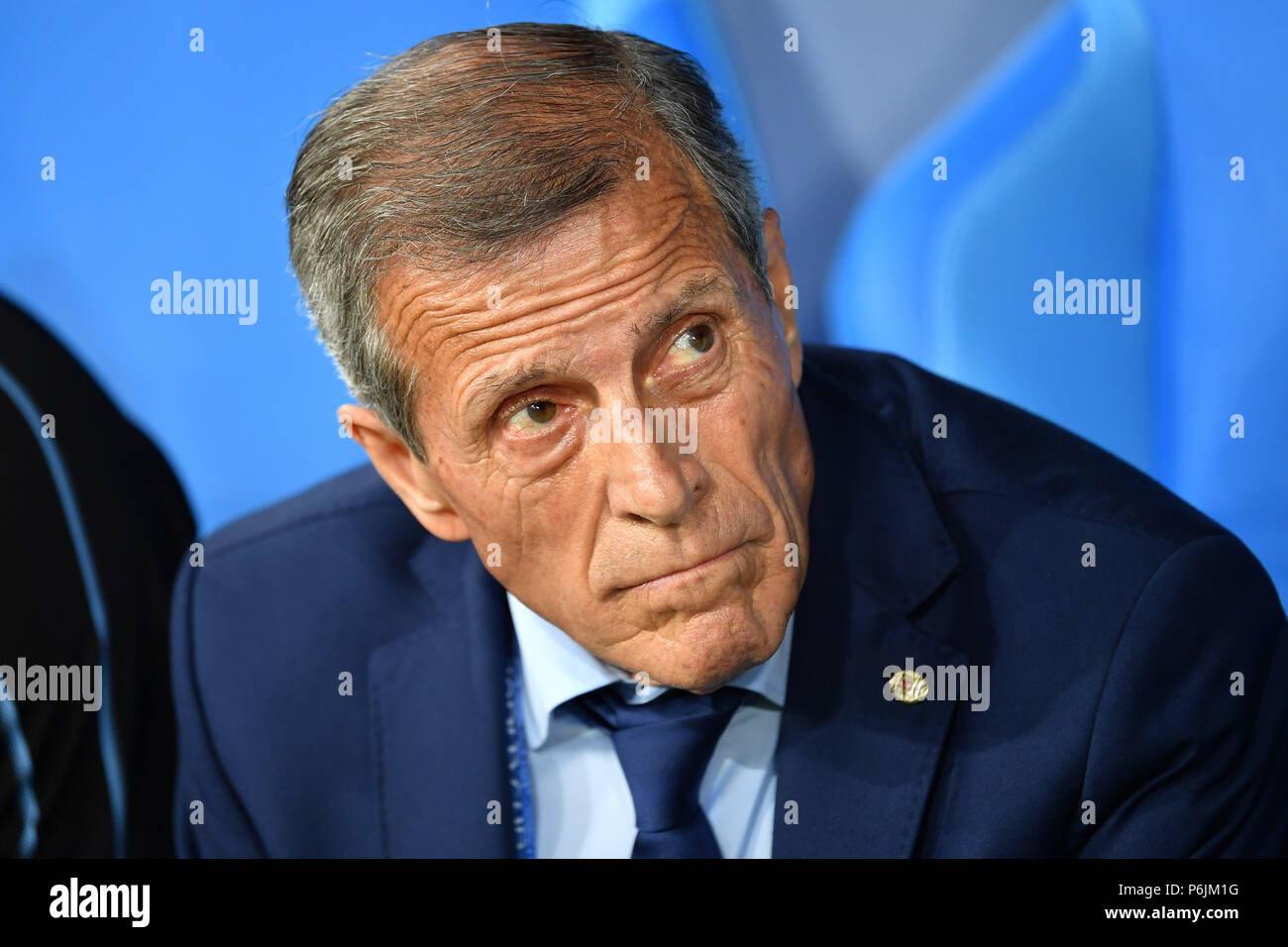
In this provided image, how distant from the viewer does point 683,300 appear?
62.5 inches

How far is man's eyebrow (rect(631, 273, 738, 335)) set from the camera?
1572 millimetres

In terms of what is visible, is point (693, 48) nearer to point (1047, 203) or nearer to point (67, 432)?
point (1047, 203)

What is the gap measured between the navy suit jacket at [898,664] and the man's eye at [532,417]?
434mm

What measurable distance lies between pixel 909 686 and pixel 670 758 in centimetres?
38

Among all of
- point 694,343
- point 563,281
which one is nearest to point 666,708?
point 694,343

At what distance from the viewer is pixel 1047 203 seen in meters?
2.08

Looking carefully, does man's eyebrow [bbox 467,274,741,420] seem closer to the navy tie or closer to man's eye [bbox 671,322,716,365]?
man's eye [bbox 671,322,716,365]

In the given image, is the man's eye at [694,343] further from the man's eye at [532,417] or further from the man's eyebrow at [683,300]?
the man's eye at [532,417]

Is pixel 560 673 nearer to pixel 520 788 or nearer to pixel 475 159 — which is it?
pixel 520 788

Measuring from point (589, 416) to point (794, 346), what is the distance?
0.37 meters

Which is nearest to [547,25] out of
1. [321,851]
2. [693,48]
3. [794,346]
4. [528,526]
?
[693,48]

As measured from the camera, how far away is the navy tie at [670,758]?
1.85 m

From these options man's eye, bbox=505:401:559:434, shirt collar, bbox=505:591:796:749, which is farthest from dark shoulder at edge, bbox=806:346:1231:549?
man's eye, bbox=505:401:559:434

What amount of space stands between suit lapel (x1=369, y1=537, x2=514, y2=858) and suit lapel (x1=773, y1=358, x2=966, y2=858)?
1.49ft
